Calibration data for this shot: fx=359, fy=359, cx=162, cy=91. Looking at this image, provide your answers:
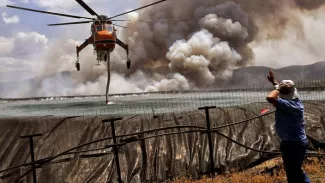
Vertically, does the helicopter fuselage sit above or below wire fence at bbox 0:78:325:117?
above

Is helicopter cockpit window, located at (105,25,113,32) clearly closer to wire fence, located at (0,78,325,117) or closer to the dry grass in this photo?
wire fence, located at (0,78,325,117)

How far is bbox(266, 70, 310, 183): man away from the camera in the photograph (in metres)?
5.98

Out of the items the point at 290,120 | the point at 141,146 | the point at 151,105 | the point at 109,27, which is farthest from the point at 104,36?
the point at 290,120

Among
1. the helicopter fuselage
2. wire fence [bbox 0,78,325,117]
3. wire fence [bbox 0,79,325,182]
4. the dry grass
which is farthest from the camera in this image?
wire fence [bbox 0,78,325,117]

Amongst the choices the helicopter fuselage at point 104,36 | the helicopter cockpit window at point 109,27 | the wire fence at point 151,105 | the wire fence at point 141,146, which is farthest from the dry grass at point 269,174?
the helicopter cockpit window at point 109,27

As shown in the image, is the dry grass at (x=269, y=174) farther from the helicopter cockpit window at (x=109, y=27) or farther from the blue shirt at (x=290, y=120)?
the helicopter cockpit window at (x=109, y=27)

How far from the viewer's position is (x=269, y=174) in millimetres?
10086

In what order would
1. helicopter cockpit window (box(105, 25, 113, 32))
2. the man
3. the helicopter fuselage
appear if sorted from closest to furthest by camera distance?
the man < the helicopter fuselage < helicopter cockpit window (box(105, 25, 113, 32))

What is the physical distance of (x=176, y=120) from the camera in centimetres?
1312

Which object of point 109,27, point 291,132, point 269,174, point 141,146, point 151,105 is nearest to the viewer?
point 291,132

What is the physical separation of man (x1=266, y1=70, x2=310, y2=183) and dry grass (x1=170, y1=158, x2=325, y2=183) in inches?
125

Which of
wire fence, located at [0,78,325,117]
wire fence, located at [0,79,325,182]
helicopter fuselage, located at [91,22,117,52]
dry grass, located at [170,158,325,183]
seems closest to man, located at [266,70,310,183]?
dry grass, located at [170,158,325,183]

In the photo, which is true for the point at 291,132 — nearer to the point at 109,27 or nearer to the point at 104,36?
the point at 104,36

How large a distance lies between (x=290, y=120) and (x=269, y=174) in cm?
447
